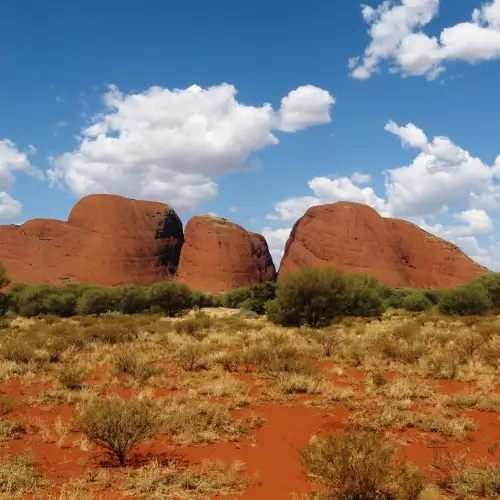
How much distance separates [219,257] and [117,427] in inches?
2666

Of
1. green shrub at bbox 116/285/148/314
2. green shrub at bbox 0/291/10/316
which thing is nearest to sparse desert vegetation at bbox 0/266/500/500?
green shrub at bbox 116/285/148/314

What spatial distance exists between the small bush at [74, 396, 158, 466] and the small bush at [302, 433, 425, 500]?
8.01 ft

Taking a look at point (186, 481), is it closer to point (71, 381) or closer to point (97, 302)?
point (71, 381)

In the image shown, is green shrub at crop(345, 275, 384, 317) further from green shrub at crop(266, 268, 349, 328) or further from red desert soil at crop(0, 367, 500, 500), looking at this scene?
red desert soil at crop(0, 367, 500, 500)

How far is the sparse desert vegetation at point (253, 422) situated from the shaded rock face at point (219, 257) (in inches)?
2245

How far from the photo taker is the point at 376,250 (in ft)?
213

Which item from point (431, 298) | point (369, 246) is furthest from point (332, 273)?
point (369, 246)

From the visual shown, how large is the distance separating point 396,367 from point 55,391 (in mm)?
8239

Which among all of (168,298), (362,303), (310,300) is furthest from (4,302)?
(362,303)

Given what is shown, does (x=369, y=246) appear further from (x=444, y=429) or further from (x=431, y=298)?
(x=444, y=429)

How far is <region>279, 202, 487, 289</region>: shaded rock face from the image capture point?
63.9m

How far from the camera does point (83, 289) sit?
4209 cm

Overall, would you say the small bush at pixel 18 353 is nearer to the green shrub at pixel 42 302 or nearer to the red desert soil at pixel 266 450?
the red desert soil at pixel 266 450

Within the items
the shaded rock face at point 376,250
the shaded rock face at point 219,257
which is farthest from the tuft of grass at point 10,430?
the shaded rock face at point 219,257
